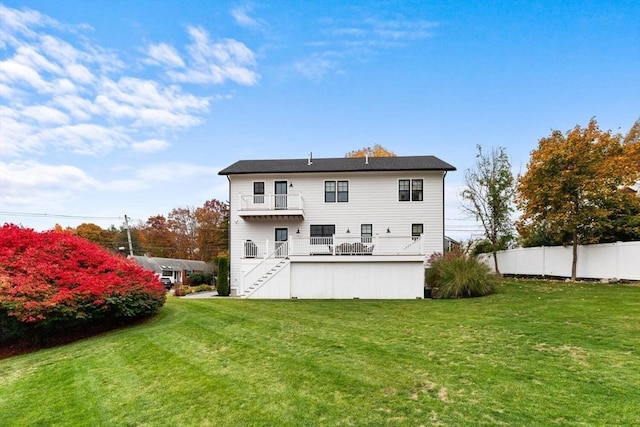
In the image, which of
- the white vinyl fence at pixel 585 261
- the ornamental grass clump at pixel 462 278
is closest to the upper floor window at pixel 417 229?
the ornamental grass clump at pixel 462 278

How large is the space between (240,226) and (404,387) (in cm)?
1728

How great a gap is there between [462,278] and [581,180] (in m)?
7.12

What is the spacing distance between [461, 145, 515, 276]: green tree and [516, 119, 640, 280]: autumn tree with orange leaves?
4.62 meters

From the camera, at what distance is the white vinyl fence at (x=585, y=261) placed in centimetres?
1398

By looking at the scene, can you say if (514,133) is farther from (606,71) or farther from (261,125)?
(261,125)

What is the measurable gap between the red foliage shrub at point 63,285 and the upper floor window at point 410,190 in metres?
13.6

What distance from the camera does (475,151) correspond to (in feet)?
74.2

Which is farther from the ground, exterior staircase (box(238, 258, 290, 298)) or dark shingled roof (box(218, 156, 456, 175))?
dark shingled roof (box(218, 156, 456, 175))

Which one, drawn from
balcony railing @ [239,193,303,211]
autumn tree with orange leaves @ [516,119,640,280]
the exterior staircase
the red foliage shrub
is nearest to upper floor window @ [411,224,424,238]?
autumn tree with orange leaves @ [516,119,640,280]

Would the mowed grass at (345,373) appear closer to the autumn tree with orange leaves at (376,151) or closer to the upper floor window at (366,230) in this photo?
the upper floor window at (366,230)

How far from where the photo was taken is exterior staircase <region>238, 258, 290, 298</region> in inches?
616

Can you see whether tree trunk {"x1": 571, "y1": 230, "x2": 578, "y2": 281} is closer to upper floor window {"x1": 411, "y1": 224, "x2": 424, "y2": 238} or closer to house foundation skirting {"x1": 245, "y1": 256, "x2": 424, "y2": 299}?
upper floor window {"x1": 411, "y1": 224, "x2": 424, "y2": 238}

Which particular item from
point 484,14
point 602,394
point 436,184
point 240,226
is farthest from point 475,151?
point 602,394

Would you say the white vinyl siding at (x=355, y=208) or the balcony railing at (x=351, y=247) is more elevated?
the white vinyl siding at (x=355, y=208)
